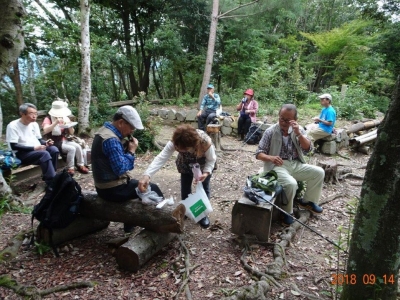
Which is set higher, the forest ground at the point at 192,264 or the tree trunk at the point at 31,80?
the tree trunk at the point at 31,80

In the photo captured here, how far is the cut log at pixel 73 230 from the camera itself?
2939 millimetres

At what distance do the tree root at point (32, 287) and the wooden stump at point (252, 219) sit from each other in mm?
1566

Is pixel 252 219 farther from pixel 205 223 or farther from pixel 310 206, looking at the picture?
pixel 310 206

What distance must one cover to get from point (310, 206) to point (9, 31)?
4601mm

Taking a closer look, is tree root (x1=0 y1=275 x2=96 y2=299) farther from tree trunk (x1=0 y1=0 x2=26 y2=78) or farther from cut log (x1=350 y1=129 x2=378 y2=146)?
cut log (x1=350 y1=129 x2=378 y2=146)

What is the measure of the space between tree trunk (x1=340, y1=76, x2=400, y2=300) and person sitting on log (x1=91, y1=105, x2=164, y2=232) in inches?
78.1

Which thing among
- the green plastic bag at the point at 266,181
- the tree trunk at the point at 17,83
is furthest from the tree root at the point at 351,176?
the tree trunk at the point at 17,83

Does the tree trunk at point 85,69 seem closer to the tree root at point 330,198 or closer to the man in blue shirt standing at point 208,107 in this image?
the man in blue shirt standing at point 208,107

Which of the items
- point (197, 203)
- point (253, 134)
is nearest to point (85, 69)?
point (253, 134)

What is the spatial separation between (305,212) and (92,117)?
7.34 metres

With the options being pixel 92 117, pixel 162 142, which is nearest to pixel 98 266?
pixel 162 142

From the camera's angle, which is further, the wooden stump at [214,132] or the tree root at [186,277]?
the wooden stump at [214,132]

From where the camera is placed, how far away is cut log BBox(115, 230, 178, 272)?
8.48 ft

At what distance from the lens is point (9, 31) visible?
11.5 feet
